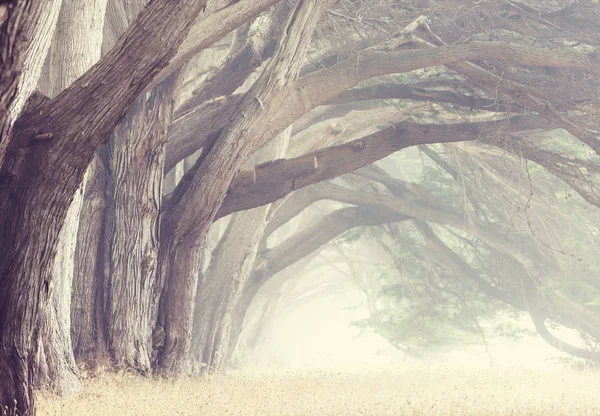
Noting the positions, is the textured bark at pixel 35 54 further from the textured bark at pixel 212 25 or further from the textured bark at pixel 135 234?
the textured bark at pixel 135 234

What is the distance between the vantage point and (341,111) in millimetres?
14523

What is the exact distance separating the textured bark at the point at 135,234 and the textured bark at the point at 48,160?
316 cm

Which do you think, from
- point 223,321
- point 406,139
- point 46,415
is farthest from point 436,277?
point 46,415

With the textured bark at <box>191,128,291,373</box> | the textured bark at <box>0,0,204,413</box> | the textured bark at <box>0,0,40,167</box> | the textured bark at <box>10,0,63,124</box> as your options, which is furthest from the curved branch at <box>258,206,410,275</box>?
the textured bark at <box>0,0,40,167</box>

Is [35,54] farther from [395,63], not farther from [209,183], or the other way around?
[395,63]

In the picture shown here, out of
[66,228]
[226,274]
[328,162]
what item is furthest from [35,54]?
[226,274]

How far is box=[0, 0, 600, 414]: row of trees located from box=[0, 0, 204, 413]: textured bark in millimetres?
13

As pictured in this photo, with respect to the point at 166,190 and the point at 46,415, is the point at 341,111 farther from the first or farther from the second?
the point at 46,415

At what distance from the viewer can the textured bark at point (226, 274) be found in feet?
39.9

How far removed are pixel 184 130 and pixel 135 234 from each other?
1.97 m

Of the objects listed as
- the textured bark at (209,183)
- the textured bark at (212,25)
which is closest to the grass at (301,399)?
the textured bark at (209,183)

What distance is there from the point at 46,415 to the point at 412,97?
7.27 metres

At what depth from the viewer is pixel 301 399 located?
7.18 meters

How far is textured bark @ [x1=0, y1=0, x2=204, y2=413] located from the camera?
4.86 meters
